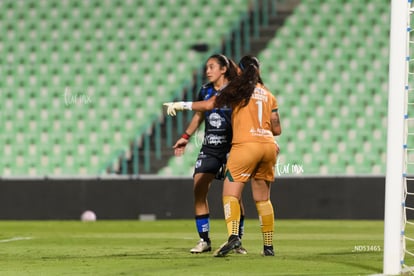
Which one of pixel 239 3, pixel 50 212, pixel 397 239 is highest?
pixel 239 3

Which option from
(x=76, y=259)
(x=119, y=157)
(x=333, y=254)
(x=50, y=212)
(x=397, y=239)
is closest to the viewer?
(x=397, y=239)

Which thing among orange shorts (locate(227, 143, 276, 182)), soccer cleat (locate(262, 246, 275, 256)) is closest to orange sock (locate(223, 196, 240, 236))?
orange shorts (locate(227, 143, 276, 182))

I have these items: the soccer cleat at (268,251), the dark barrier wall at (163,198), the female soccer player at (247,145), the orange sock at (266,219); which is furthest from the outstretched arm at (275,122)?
the dark barrier wall at (163,198)

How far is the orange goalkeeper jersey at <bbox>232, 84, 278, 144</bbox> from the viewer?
829cm

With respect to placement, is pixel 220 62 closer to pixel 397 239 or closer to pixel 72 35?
pixel 397 239

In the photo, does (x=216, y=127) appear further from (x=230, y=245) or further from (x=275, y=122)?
(x=230, y=245)

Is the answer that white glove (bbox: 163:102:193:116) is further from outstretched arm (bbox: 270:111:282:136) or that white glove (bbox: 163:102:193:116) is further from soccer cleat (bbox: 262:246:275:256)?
soccer cleat (bbox: 262:246:275:256)

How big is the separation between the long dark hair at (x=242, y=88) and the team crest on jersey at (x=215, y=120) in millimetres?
693

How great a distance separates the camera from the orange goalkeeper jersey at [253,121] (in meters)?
8.29

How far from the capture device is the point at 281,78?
18609 mm

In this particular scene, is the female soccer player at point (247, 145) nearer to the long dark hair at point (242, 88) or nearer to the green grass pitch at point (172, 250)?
the long dark hair at point (242, 88)

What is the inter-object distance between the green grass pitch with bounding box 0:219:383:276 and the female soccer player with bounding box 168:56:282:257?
33 centimetres

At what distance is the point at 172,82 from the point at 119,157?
1884mm

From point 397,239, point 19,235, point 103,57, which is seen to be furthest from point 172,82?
point 397,239
